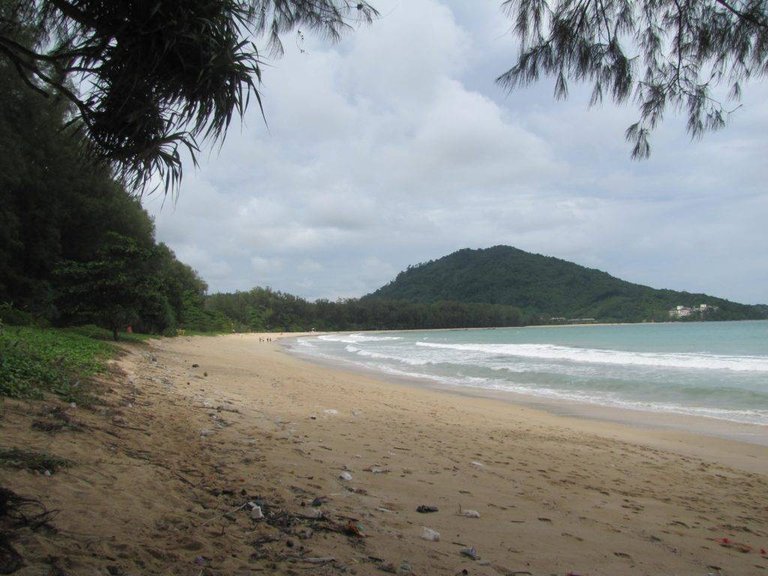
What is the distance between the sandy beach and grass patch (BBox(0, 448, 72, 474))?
63 millimetres

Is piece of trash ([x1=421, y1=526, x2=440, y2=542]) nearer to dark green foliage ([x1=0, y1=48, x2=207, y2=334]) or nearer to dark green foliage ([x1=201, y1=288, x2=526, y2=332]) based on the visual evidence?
dark green foliage ([x1=0, y1=48, x2=207, y2=334])

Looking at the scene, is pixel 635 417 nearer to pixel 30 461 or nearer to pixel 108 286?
pixel 30 461

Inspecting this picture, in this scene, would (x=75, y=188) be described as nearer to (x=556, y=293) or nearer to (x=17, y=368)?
(x=17, y=368)

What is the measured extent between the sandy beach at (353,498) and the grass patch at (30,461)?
0.21 feet

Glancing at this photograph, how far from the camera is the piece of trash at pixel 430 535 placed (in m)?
2.85

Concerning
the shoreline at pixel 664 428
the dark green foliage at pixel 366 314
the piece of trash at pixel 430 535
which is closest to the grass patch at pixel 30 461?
the piece of trash at pixel 430 535

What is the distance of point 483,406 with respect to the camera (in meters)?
10.3

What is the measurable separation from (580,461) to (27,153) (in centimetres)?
1848

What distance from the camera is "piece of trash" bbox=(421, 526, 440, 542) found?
285 centimetres

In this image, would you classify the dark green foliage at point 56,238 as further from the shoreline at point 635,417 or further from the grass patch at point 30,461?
the grass patch at point 30,461

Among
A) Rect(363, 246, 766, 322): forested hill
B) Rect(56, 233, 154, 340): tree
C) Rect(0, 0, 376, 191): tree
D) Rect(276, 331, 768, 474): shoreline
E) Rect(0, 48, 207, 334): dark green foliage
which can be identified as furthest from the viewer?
Rect(363, 246, 766, 322): forested hill

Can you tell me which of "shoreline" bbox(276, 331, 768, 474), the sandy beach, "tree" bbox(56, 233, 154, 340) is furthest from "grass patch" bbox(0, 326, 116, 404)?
"tree" bbox(56, 233, 154, 340)

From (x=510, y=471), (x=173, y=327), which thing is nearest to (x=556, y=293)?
(x=173, y=327)

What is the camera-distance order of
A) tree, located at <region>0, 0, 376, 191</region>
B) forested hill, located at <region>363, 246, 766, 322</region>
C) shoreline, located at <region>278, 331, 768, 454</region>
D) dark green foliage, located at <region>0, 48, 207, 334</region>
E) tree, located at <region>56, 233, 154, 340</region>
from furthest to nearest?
forested hill, located at <region>363, 246, 766, 322</region>, tree, located at <region>56, 233, 154, 340</region>, dark green foliage, located at <region>0, 48, 207, 334</region>, shoreline, located at <region>278, 331, 768, 454</region>, tree, located at <region>0, 0, 376, 191</region>
